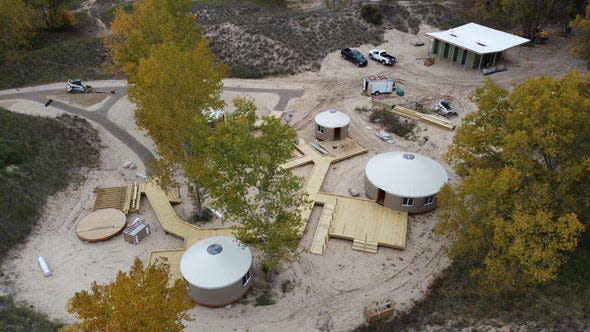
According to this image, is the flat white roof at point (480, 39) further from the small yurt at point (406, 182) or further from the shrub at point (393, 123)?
the small yurt at point (406, 182)

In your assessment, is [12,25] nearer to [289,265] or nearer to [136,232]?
[136,232]

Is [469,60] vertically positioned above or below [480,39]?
below

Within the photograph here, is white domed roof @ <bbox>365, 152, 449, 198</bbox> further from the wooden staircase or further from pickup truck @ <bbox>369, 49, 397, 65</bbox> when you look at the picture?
pickup truck @ <bbox>369, 49, 397, 65</bbox>

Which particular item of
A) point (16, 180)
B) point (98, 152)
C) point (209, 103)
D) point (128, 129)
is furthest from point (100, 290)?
point (128, 129)

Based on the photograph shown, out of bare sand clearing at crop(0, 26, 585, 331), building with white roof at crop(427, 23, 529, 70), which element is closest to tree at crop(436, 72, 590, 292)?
bare sand clearing at crop(0, 26, 585, 331)

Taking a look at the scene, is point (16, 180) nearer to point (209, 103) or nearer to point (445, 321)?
point (209, 103)

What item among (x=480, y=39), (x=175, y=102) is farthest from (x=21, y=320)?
(x=480, y=39)
